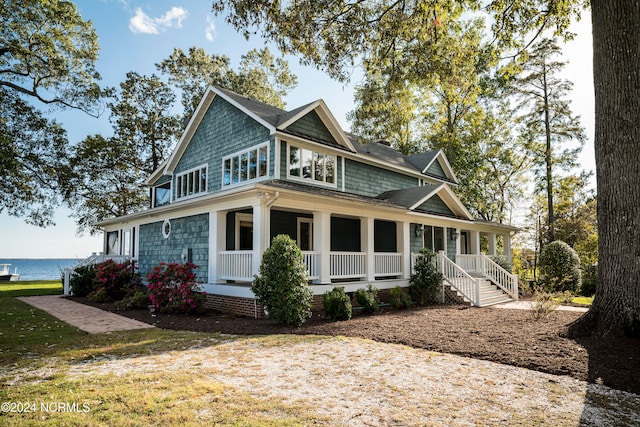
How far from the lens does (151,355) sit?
253 inches

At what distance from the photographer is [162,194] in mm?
21531

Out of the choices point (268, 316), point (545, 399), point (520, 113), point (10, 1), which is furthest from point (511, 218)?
point (10, 1)

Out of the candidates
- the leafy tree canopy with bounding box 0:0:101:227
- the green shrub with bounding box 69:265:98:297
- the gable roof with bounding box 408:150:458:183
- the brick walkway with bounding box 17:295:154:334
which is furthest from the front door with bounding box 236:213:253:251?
the leafy tree canopy with bounding box 0:0:101:227

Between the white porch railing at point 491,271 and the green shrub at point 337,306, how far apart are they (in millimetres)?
8024

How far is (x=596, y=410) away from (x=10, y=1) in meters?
27.4

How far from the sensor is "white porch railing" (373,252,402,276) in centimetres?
1385

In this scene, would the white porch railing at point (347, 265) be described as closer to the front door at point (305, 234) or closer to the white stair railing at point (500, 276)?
the front door at point (305, 234)

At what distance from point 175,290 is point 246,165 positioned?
17.4 ft

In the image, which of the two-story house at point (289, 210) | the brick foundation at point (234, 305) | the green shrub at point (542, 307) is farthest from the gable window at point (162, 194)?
the green shrub at point (542, 307)

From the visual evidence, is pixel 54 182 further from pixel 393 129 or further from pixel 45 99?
pixel 393 129

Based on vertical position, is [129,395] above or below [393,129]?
below

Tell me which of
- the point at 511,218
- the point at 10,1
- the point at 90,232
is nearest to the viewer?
the point at 10,1

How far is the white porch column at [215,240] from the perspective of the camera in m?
12.2

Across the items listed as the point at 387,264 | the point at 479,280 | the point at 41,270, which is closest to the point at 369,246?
the point at 387,264
